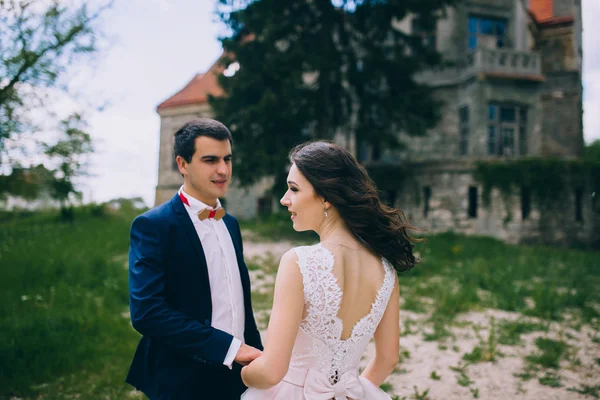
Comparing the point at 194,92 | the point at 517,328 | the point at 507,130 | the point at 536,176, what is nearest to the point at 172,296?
the point at 517,328

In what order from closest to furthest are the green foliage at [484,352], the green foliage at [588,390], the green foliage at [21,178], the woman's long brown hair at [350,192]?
the woman's long brown hair at [350,192] → the green foliage at [588,390] → the green foliage at [484,352] → the green foliage at [21,178]

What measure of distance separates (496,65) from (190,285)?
1902 cm

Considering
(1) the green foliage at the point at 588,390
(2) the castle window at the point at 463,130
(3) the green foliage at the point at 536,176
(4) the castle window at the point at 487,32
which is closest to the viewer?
(1) the green foliage at the point at 588,390

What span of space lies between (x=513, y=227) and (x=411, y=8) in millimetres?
8869

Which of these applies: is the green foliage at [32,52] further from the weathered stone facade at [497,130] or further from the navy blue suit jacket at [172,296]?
the weathered stone facade at [497,130]

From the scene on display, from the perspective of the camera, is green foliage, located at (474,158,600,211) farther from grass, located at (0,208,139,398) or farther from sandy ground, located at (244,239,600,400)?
grass, located at (0,208,139,398)

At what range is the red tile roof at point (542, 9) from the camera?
2212 cm

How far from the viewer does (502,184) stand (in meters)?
16.7

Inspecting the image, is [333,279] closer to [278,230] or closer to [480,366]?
[480,366]

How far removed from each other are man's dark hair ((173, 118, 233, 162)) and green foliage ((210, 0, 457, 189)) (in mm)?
11104

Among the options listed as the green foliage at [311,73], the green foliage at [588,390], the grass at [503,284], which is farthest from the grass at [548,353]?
the green foliage at [311,73]

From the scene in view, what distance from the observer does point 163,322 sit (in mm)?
2039

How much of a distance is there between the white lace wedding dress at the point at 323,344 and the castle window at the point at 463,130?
59.2ft

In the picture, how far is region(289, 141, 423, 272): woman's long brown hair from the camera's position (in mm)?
1949
